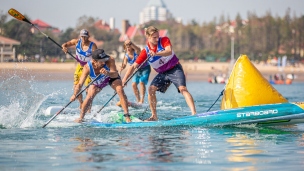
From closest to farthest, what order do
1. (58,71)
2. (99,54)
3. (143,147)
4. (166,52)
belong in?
(143,147) < (99,54) < (166,52) < (58,71)

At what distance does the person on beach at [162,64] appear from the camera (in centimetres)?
1395

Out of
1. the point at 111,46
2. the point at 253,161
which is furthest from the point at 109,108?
the point at 111,46

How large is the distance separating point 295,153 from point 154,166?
7.31ft

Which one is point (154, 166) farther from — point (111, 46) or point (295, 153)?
point (111, 46)

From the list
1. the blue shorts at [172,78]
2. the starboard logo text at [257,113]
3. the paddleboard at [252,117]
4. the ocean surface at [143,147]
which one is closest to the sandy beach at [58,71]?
the blue shorts at [172,78]

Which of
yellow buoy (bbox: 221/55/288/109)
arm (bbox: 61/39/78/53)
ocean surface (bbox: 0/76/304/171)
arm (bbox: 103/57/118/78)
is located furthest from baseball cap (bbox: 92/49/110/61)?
yellow buoy (bbox: 221/55/288/109)

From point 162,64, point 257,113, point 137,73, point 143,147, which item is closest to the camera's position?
point 143,147

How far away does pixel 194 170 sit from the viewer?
9539 mm

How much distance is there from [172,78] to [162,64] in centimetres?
31

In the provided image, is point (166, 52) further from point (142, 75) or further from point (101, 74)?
point (142, 75)

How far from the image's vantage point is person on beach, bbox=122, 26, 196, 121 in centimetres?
1395

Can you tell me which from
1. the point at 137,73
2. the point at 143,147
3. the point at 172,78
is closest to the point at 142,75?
the point at 137,73

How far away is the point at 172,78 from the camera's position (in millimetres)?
14406

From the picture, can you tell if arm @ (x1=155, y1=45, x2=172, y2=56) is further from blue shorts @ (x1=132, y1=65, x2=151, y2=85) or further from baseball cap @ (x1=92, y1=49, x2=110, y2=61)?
blue shorts @ (x1=132, y1=65, x2=151, y2=85)
